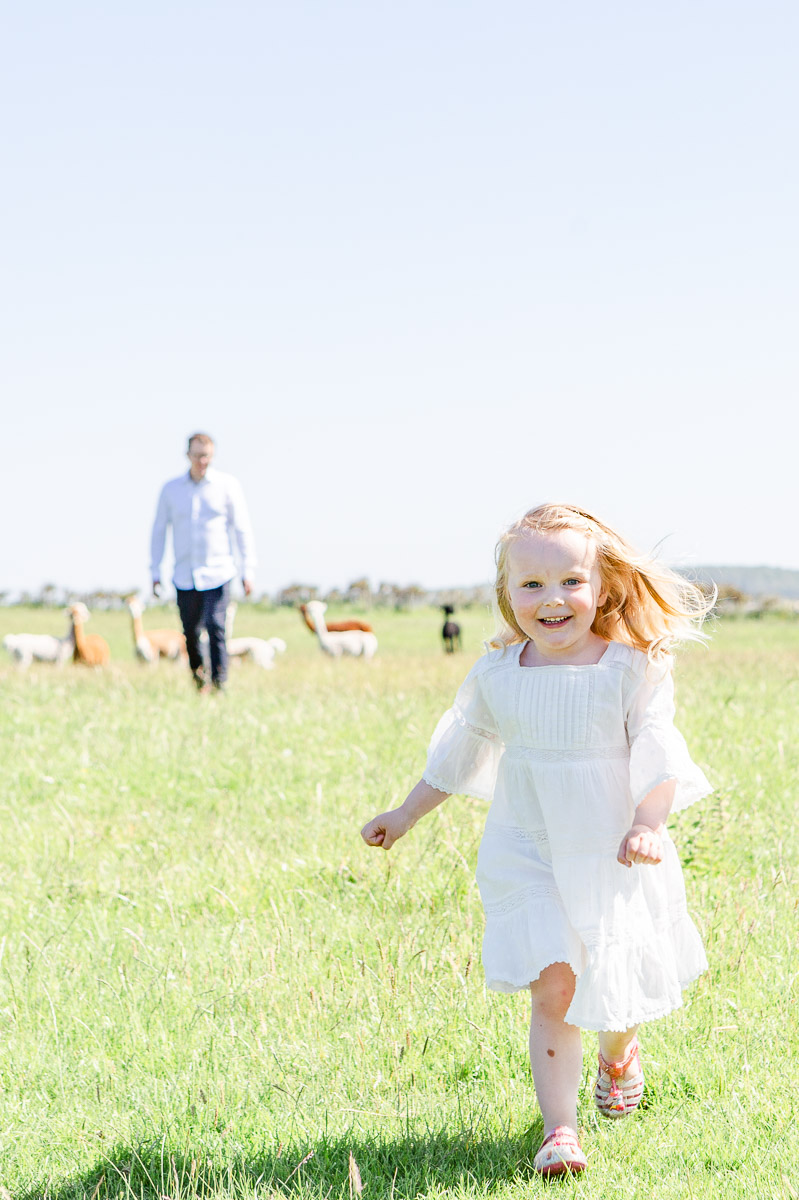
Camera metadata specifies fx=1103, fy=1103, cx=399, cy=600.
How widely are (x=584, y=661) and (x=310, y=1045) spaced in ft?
5.10

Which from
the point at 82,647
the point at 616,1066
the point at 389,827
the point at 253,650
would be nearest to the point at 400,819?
the point at 389,827

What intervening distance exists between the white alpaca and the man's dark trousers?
307 inches

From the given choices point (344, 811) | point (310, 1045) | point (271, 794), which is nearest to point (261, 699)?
point (271, 794)

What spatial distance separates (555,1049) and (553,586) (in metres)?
1.31

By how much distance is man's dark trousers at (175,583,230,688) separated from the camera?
37.8 ft

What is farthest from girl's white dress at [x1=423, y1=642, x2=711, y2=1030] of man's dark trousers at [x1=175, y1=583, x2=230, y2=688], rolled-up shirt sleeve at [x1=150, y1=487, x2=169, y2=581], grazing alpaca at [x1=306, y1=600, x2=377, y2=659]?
grazing alpaca at [x1=306, y1=600, x2=377, y2=659]

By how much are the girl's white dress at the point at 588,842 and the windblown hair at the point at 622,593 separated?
14 centimetres

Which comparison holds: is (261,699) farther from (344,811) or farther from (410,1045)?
(410,1045)

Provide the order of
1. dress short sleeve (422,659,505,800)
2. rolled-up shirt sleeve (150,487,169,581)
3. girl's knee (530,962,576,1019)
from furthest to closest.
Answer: rolled-up shirt sleeve (150,487,169,581), dress short sleeve (422,659,505,800), girl's knee (530,962,576,1019)

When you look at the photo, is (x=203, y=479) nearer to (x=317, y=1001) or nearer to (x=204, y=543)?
(x=204, y=543)

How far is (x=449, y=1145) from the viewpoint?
3.07 m

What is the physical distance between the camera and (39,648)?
19.1m

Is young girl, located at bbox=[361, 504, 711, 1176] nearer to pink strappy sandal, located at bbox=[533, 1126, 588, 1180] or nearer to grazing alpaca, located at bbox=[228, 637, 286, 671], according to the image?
pink strappy sandal, located at bbox=[533, 1126, 588, 1180]

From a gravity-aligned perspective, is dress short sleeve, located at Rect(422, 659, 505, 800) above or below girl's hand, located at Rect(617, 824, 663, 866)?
above
